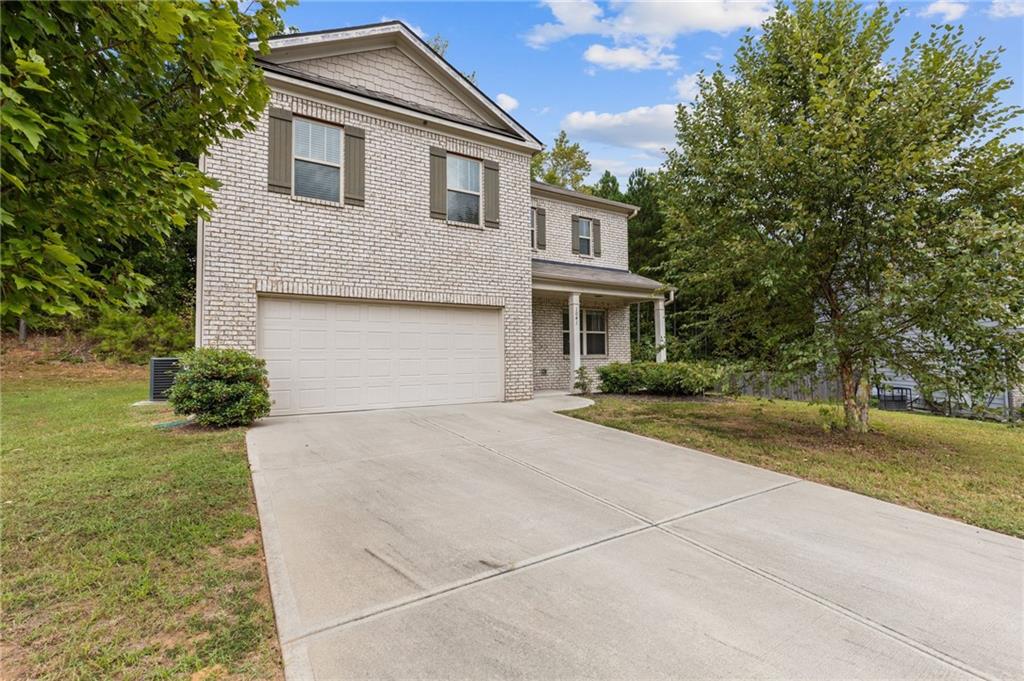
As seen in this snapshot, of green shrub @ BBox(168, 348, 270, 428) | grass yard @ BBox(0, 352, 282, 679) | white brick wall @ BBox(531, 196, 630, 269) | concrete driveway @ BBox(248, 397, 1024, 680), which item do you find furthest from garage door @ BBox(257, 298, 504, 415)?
white brick wall @ BBox(531, 196, 630, 269)

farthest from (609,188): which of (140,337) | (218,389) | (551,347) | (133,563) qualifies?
(133,563)

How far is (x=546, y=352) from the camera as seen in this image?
1350cm

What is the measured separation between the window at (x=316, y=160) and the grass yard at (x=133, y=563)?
4.76 meters

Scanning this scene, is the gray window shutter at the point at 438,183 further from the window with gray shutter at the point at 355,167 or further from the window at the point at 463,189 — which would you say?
the window with gray shutter at the point at 355,167

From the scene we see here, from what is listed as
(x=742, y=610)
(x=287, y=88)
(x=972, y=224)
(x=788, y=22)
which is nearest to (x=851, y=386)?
(x=972, y=224)

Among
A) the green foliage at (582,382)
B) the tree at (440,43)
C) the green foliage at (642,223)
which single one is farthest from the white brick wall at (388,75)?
the tree at (440,43)

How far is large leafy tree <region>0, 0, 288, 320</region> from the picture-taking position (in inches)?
68.8

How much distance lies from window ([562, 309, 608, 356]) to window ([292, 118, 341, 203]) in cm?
763

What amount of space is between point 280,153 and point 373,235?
2.01 meters

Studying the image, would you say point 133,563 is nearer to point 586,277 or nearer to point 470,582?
point 470,582

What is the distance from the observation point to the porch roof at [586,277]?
1162 cm

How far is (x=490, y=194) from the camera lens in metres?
10.2

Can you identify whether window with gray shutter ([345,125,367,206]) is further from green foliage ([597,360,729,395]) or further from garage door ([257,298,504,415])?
green foliage ([597,360,729,395])

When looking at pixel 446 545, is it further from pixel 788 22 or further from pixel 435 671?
pixel 788 22
